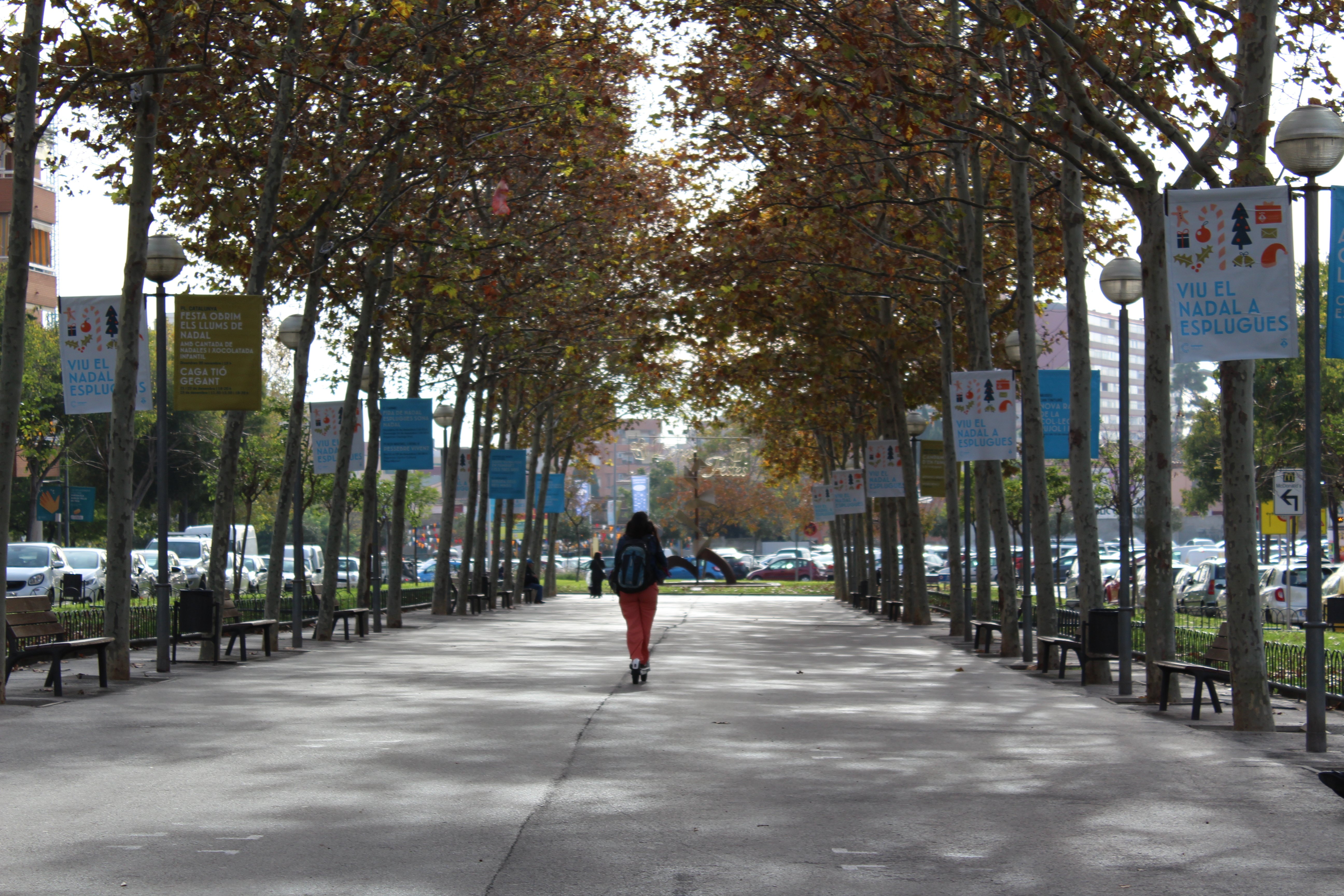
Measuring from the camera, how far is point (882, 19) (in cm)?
1941

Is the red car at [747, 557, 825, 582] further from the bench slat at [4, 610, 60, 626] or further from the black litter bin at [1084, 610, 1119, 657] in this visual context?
the bench slat at [4, 610, 60, 626]

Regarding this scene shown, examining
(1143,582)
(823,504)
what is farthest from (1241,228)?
(1143,582)

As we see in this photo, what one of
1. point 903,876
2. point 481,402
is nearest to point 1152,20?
point 903,876

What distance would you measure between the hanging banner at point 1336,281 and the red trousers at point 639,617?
745 cm

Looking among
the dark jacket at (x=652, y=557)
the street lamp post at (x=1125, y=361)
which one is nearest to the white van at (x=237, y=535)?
the dark jacket at (x=652, y=557)

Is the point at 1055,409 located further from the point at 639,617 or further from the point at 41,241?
the point at 41,241

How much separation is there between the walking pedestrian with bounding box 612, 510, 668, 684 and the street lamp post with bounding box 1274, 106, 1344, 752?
684cm

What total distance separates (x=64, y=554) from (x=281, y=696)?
29242 mm

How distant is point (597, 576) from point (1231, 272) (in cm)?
4490

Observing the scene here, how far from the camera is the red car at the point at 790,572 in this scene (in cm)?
8256

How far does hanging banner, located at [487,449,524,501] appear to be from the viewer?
41.2 meters

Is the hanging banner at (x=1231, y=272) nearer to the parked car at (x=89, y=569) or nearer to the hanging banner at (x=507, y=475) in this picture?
the hanging banner at (x=507, y=475)

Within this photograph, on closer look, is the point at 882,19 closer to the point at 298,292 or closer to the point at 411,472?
the point at 298,292

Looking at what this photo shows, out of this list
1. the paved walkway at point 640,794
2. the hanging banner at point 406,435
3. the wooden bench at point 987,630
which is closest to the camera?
the paved walkway at point 640,794
